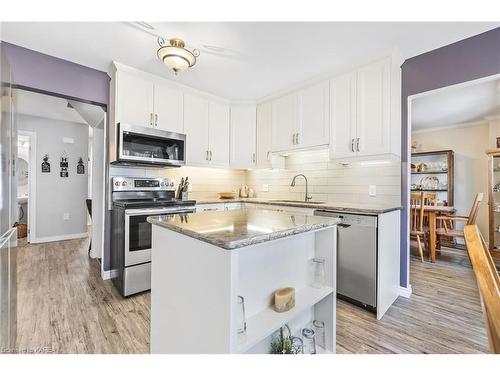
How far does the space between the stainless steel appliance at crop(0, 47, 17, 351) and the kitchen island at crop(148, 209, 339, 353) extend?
78 centimetres

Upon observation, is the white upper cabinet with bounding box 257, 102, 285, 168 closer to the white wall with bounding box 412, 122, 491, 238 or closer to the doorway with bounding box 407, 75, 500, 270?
the doorway with bounding box 407, 75, 500, 270

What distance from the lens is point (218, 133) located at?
351cm

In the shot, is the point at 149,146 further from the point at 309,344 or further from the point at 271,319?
the point at 309,344

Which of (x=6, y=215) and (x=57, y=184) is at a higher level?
(x=57, y=184)

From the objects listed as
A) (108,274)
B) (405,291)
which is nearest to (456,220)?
(405,291)

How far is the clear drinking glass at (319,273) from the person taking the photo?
1.40 m

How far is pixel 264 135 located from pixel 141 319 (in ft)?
8.62

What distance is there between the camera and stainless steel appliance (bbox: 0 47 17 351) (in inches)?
50.2

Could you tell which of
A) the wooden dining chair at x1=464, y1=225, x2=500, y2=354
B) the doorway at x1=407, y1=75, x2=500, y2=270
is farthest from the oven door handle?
the doorway at x1=407, y1=75, x2=500, y2=270

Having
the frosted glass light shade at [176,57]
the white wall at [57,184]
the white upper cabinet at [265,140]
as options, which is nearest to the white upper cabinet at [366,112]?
the white upper cabinet at [265,140]

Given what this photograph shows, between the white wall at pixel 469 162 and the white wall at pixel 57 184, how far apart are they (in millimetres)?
7455

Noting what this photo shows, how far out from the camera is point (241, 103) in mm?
3633
